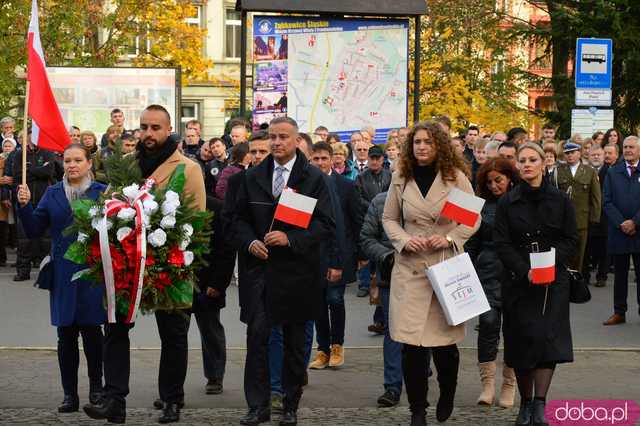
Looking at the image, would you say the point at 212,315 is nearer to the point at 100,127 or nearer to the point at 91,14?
the point at 100,127

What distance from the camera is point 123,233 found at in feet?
26.7

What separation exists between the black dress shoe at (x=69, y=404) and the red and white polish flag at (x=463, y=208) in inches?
110

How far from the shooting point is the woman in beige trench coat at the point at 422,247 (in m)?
8.48

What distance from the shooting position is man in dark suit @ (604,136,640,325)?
14.1 m

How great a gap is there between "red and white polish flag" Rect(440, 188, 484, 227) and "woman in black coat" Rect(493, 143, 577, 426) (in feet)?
1.74

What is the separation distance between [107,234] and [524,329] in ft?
9.11

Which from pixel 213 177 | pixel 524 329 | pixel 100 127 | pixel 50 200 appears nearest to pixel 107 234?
pixel 50 200

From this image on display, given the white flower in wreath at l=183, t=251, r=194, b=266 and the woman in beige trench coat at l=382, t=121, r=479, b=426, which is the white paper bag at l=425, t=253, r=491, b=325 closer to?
the woman in beige trench coat at l=382, t=121, r=479, b=426

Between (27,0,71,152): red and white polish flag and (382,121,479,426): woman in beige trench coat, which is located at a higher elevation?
(27,0,71,152): red and white polish flag

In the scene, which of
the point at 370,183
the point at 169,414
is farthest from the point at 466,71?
the point at 169,414

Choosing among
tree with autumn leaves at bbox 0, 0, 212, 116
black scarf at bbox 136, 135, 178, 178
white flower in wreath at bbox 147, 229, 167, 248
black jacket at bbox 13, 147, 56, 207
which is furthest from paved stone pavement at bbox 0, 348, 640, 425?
tree with autumn leaves at bbox 0, 0, 212, 116

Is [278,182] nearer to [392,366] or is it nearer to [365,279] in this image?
[392,366]

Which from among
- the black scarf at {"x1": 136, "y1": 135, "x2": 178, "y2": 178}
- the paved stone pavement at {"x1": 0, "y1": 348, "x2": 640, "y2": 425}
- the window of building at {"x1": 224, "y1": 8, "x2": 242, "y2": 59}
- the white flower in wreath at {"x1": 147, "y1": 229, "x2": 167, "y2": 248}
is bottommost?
the paved stone pavement at {"x1": 0, "y1": 348, "x2": 640, "y2": 425}

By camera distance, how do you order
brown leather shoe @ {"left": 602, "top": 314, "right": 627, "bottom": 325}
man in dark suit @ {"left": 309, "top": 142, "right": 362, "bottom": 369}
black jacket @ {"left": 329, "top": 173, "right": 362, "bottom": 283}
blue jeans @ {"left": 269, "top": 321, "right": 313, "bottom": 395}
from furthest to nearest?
brown leather shoe @ {"left": 602, "top": 314, "right": 627, "bottom": 325} → black jacket @ {"left": 329, "top": 173, "right": 362, "bottom": 283} → man in dark suit @ {"left": 309, "top": 142, "right": 362, "bottom": 369} → blue jeans @ {"left": 269, "top": 321, "right": 313, "bottom": 395}
